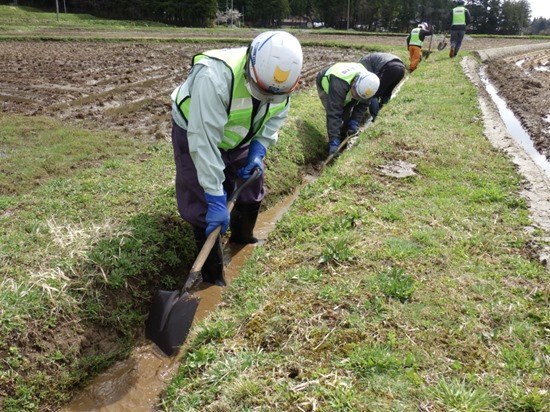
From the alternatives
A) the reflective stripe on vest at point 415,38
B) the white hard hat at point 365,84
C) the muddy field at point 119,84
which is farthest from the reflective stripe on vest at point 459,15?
the white hard hat at point 365,84

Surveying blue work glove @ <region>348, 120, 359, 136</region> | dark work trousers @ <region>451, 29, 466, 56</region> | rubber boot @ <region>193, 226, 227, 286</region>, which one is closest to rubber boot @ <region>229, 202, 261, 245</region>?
rubber boot @ <region>193, 226, 227, 286</region>

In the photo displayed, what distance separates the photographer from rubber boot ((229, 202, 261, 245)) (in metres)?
4.43

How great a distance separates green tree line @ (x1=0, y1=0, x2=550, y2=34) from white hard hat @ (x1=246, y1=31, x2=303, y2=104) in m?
46.4

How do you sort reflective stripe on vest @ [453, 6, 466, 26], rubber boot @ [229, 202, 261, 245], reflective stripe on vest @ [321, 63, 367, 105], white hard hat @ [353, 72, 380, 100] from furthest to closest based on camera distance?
reflective stripe on vest @ [453, 6, 466, 26]
reflective stripe on vest @ [321, 63, 367, 105]
white hard hat @ [353, 72, 380, 100]
rubber boot @ [229, 202, 261, 245]

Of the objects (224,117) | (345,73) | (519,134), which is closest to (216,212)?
(224,117)

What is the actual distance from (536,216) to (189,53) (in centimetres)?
1756

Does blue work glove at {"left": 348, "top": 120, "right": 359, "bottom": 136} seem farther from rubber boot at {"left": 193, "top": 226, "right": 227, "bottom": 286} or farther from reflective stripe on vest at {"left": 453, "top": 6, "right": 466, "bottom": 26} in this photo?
reflective stripe on vest at {"left": 453, "top": 6, "right": 466, "bottom": 26}

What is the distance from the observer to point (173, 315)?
3.17 metres

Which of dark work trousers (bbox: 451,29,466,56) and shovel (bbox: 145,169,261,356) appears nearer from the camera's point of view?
shovel (bbox: 145,169,261,356)

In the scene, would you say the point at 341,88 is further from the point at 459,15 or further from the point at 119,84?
the point at 459,15

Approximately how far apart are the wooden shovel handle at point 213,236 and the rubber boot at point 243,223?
56 centimetres

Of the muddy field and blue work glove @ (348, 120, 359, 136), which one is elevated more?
the muddy field

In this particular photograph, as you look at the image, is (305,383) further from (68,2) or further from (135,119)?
(68,2)

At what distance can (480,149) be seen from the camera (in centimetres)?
593
